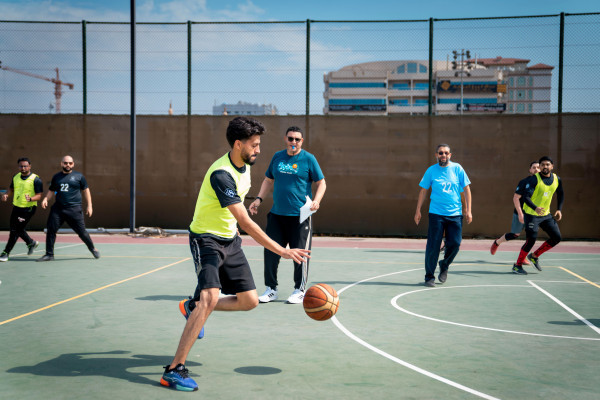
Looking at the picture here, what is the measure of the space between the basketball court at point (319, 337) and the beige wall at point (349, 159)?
6.29 meters

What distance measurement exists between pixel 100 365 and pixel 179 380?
1.01 metres

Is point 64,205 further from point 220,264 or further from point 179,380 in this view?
point 179,380

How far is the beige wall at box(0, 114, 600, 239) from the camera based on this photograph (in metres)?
16.6

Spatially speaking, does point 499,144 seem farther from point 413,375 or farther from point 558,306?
point 413,375

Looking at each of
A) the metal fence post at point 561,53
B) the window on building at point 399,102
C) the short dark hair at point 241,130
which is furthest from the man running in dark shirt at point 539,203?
the window on building at point 399,102

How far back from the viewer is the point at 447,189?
30.0 ft

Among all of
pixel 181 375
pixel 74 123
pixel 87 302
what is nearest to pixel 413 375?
pixel 181 375

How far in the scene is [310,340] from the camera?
5.93 meters

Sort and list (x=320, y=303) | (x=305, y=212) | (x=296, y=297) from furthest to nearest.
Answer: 1. (x=296, y=297)
2. (x=305, y=212)
3. (x=320, y=303)

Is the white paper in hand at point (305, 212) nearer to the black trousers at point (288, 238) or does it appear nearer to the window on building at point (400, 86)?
the black trousers at point (288, 238)

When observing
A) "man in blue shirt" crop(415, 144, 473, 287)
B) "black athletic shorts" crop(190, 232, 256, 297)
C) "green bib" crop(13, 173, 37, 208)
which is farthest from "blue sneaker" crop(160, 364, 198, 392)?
"green bib" crop(13, 173, 37, 208)

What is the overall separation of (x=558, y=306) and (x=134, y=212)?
12.6 metres

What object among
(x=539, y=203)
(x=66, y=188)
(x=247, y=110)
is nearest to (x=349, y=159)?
(x=247, y=110)

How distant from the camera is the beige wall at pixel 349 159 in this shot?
16609 millimetres
